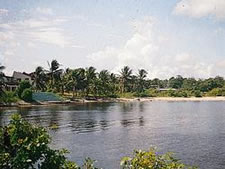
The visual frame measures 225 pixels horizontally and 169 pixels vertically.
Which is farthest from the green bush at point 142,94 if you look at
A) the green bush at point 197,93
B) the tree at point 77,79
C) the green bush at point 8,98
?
the green bush at point 8,98

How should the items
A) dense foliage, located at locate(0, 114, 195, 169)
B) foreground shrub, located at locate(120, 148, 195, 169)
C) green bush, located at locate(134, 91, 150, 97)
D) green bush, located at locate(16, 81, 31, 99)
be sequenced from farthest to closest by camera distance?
green bush, located at locate(134, 91, 150, 97) → green bush, located at locate(16, 81, 31, 99) → dense foliage, located at locate(0, 114, 195, 169) → foreground shrub, located at locate(120, 148, 195, 169)

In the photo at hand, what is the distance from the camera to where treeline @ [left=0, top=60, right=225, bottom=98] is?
→ 113312 millimetres

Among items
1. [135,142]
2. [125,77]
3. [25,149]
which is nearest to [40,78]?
[125,77]

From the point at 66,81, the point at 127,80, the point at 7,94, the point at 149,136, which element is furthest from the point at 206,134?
the point at 127,80

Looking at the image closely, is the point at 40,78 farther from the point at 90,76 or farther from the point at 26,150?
the point at 26,150

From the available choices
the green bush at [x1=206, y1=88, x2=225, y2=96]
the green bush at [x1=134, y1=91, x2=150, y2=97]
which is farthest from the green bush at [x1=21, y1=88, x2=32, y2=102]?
the green bush at [x1=206, y1=88, x2=225, y2=96]

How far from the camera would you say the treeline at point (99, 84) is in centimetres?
11331

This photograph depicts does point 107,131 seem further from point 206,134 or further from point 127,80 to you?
point 127,80

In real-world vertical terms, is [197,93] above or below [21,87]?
below

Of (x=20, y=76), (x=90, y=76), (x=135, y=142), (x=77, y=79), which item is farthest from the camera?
(x=20, y=76)

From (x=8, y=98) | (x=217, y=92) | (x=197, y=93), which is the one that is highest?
(x=217, y=92)

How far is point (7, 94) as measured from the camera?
95750mm

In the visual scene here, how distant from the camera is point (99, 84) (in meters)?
124

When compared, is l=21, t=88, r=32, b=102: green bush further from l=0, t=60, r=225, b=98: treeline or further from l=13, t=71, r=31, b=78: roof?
l=13, t=71, r=31, b=78: roof
